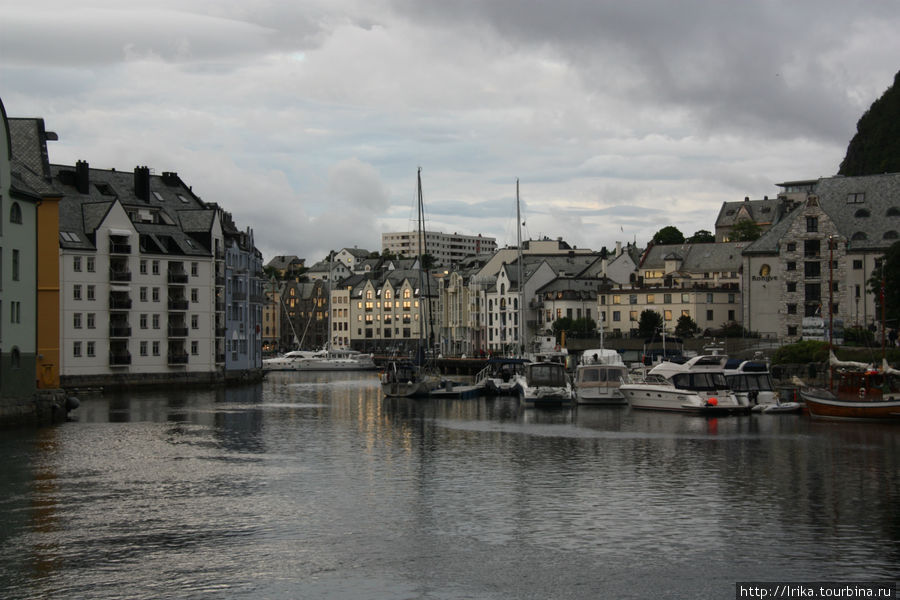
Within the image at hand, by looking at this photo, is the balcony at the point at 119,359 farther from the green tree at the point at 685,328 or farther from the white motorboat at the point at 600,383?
the green tree at the point at 685,328

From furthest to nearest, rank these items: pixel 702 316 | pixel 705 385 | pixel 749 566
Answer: pixel 702 316, pixel 705 385, pixel 749 566

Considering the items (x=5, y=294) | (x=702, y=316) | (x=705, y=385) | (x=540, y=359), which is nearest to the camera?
(x=5, y=294)

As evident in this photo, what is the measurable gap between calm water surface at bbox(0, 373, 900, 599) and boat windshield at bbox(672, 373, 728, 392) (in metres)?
13.3

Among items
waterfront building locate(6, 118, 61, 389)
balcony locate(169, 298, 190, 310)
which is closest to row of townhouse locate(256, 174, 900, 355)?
balcony locate(169, 298, 190, 310)

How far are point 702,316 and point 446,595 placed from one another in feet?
432

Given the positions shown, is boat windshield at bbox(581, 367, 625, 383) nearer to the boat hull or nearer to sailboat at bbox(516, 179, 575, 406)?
sailboat at bbox(516, 179, 575, 406)

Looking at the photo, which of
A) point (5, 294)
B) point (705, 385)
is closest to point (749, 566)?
point (5, 294)

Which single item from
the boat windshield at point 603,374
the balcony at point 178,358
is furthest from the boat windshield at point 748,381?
the balcony at point 178,358

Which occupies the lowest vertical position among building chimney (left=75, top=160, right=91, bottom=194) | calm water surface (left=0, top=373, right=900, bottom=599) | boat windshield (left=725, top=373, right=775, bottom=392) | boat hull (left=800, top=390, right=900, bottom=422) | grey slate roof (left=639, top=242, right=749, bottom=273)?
calm water surface (left=0, top=373, right=900, bottom=599)

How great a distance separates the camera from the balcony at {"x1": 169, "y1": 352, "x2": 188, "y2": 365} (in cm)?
11920

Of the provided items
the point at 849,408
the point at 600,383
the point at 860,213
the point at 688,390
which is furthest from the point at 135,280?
the point at 860,213

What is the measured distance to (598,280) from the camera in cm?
17562

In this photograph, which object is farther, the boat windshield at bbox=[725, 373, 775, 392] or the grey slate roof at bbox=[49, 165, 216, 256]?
the grey slate roof at bbox=[49, 165, 216, 256]

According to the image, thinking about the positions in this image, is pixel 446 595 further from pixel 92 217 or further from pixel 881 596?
pixel 92 217
